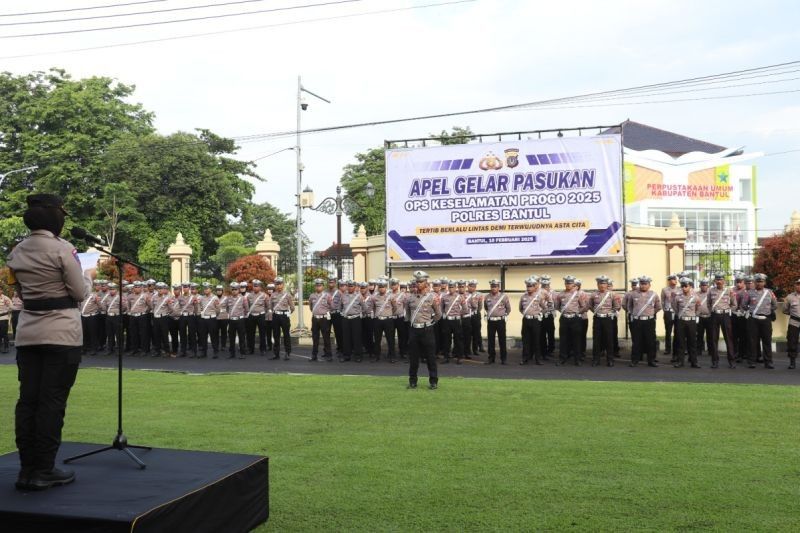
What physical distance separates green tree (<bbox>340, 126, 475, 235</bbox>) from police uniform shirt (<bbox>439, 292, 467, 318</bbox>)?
22956mm

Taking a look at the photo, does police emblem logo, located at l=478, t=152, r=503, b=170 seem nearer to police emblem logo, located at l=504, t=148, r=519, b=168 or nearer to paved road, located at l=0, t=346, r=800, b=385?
police emblem logo, located at l=504, t=148, r=519, b=168

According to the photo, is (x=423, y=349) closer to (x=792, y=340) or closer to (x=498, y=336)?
(x=498, y=336)

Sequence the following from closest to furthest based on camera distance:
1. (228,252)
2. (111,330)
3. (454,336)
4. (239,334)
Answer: (454,336) < (239,334) < (111,330) < (228,252)

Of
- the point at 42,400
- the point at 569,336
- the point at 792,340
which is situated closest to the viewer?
the point at 42,400

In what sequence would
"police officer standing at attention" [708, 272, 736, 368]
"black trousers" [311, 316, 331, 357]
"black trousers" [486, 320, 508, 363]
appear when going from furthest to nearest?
"black trousers" [311, 316, 331, 357]
"black trousers" [486, 320, 508, 363]
"police officer standing at attention" [708, 272, 736, 368]

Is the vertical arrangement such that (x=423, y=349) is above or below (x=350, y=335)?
above

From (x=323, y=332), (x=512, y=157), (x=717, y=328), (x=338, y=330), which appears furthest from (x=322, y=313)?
(x=717, y=328)

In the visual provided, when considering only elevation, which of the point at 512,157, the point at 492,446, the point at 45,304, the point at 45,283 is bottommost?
the point at 492,446

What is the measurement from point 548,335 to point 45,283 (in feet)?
46.3

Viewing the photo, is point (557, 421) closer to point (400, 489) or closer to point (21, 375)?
point (400, 489)

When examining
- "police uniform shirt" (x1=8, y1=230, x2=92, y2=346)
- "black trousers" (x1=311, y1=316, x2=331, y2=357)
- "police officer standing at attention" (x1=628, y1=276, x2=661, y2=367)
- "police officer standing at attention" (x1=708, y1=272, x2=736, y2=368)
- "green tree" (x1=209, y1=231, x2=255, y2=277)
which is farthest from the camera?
"green tree" (x1=209, y1=231, x2=255, y2=277)

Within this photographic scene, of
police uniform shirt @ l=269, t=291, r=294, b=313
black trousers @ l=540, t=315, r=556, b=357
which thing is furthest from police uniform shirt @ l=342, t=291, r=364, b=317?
black trousers @ l=540, t=315, r=556, b=357

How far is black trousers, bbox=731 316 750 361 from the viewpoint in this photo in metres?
16.0

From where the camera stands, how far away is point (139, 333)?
19484 mm
